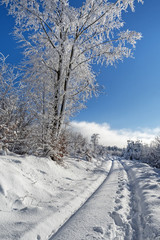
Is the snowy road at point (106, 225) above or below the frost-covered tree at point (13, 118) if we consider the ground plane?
below

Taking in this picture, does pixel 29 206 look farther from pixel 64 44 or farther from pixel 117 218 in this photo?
pixel 64 44

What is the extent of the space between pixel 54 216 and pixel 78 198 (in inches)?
48.7

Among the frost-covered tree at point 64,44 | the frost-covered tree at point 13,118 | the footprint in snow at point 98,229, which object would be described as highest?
the frost-covered tree at point 64,44

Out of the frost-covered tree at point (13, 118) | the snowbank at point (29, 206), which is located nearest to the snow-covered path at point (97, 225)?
the snowbank at point (29, 206)

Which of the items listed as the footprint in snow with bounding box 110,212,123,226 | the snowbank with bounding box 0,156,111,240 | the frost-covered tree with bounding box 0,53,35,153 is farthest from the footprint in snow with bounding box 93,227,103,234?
the frost-covered tree with bounding box 0,53,35,153

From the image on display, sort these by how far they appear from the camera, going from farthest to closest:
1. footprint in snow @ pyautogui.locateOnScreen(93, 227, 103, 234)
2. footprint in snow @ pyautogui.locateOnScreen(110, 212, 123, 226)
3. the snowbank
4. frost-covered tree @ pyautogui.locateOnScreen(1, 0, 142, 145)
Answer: frost-covered tree @ pyautogui.locateOnScreen(1, 0, 142, 145), footprint in snow @ pyautogui.locateOnScreen(110, 212, 123, 226), footprint in snow @ pyautogui.locateOnScreen(93, 227, 103, 234), the snowbank

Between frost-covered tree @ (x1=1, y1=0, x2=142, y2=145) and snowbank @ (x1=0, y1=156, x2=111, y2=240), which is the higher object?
frost-covered tree @ (x1=1, y1=0, x2=142, y2=145)

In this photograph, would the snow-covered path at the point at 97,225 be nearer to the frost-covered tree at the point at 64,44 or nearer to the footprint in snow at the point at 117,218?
the footprint in snow at the point at 117,218

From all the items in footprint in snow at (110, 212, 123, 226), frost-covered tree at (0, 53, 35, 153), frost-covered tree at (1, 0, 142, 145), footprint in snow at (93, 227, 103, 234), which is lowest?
footprint in snow at (110, 212, 123, 226)

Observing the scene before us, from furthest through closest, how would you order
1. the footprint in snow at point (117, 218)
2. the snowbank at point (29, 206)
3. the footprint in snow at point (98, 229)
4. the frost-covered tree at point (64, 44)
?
the frost-covered tree at point (64, 44) < the footprint in snow at point (117, 218) < the footprint in snow at point (98, 229) < the snowbank at point (29, 206)

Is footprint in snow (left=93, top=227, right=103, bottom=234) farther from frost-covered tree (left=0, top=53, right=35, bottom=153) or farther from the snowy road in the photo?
frost-covered tree (left=0, top=53, right=35, bottom=153)

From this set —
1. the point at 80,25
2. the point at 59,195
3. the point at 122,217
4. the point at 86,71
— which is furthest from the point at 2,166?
the point at 80,25

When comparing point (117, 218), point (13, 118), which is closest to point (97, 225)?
point (117, 218)

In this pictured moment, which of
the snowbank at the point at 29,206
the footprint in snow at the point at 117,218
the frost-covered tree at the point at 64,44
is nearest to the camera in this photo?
the snowbank at the point at 29,206
